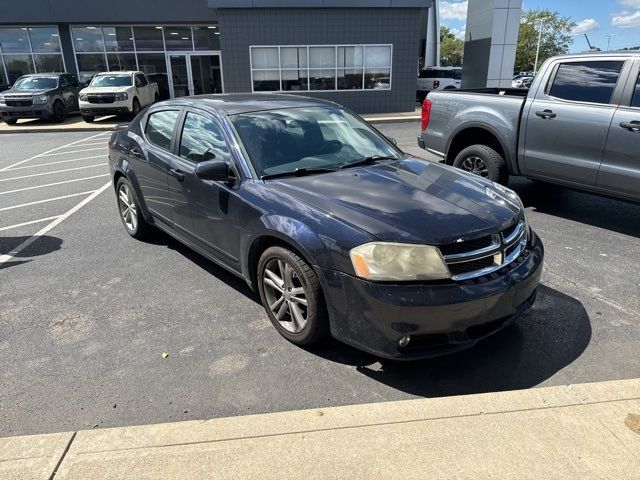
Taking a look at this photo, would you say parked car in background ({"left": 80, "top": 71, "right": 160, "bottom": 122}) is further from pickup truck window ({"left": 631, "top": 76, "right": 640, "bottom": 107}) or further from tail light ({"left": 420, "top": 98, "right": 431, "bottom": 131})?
pickup truck window ({"left": 631, "top": 76, "right": 640, "bottom": 107})

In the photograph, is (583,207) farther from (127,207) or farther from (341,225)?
(127,207)

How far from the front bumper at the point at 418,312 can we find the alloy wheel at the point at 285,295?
31 cm

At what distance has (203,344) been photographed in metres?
3.48

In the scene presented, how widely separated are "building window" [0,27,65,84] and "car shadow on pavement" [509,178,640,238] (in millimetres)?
23229

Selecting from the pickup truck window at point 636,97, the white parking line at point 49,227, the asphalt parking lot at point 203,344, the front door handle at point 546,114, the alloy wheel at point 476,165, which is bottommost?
the white parking line at point 49,227

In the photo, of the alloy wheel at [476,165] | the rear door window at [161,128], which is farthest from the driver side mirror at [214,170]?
the alloy wheel at [476,165]

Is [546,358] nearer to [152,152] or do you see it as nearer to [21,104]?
[152,152]

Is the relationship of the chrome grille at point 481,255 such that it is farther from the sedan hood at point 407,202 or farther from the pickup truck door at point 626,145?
the pickup truck door at point 626,145

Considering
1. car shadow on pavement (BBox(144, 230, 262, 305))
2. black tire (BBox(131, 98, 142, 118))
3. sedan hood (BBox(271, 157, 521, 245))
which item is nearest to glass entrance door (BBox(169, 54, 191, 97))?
black tire (BBox(131, 98, 142, 118))

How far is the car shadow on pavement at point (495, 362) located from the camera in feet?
9.89

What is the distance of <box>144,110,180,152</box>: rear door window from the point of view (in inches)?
183

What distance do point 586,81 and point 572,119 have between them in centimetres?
48

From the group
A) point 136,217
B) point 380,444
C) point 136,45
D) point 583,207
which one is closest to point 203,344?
point 380,444

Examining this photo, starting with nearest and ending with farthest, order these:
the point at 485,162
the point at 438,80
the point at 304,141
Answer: the point at 304,141, the point at 485,162, the point at 438,80
